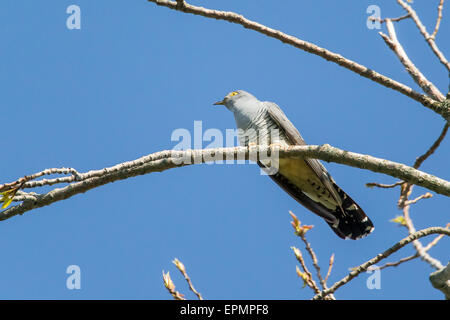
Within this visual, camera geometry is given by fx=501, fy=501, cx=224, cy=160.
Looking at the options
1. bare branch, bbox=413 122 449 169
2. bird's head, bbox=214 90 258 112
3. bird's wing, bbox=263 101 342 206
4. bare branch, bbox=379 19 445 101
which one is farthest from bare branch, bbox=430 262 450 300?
bird's head, bbox=214 90 258 112

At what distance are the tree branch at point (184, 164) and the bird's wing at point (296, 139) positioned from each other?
1507 mm

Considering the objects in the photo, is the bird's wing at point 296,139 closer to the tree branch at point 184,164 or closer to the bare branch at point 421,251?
the bare branch at point 421,251

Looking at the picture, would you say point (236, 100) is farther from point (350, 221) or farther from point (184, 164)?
point (184, 164)

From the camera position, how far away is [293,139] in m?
4.85

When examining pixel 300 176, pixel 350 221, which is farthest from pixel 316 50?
pixel 350 221

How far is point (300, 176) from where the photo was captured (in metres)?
4.95

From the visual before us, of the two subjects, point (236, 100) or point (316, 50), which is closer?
point (316, 50)

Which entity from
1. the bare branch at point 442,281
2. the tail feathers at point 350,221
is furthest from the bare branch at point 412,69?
the tail feathers at point 350,221

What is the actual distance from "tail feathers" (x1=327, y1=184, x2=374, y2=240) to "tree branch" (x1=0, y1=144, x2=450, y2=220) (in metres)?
1.70

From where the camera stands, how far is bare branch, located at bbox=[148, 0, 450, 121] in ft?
10.8

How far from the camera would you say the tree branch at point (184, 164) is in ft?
9.35

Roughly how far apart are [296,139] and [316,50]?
5.01ft
